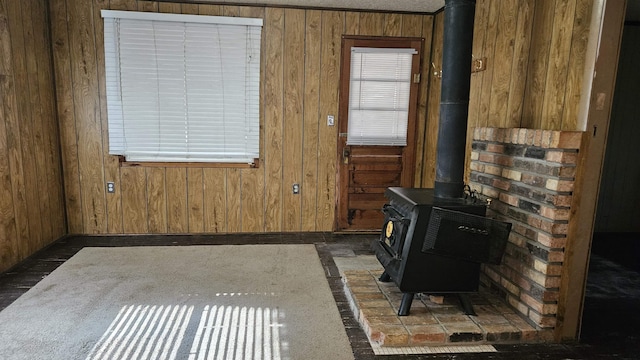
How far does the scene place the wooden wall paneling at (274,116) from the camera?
4039 millimetres

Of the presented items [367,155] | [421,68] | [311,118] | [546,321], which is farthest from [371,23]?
[546,321]

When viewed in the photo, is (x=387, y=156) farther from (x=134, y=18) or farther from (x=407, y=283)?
(x=134, y=18)

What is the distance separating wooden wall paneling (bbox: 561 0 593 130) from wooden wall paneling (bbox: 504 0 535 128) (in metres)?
0.36

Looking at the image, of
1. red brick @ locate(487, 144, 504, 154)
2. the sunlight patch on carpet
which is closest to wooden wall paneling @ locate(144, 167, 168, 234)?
the sunlight patch on carpet

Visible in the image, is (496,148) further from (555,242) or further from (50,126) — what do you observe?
(50,126)

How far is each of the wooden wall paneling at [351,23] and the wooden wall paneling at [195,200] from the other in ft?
6.88

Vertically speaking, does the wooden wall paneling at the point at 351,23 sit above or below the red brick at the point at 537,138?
above

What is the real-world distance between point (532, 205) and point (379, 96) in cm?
224

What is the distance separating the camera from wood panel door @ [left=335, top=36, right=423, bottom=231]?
13.6 ft

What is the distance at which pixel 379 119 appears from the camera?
426 cm

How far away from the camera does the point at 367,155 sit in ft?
14.2

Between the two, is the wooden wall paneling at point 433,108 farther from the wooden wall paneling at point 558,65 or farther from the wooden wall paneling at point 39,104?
the wooden wall paneling at point 39,104

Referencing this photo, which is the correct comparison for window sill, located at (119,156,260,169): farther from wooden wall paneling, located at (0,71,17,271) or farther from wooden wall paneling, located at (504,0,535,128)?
wooden wall paneling, located at (504,0,535,128)

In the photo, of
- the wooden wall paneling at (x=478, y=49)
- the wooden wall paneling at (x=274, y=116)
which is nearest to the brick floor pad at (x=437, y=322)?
the wooden wall paneling at (x=478, y=49)
